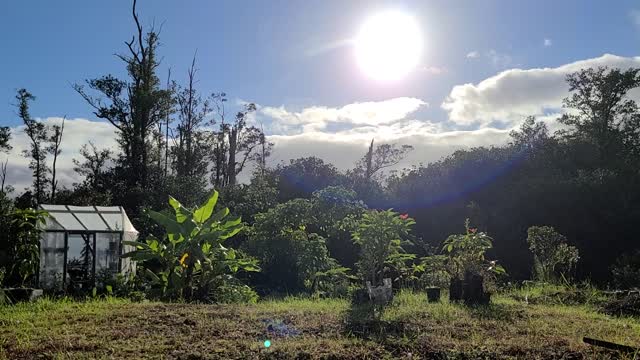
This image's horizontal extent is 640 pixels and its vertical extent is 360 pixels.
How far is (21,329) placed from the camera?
5.29 metres

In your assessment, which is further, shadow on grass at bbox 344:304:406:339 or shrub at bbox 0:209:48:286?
shrub at bbox 0:209:48:286

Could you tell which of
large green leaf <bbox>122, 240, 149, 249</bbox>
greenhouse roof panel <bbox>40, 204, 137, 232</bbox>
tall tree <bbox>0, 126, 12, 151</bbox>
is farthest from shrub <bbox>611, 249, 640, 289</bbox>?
tall tree <bbox>0, 126, 12, 151</bbox>

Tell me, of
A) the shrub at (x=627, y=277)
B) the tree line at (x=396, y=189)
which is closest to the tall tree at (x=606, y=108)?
the tree line at (x=396, y=189)

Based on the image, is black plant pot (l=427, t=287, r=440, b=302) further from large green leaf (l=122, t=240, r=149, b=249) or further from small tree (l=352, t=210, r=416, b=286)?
large green leaf (l=122, t=240, r=149, b=249)

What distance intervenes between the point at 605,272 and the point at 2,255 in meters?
14.2

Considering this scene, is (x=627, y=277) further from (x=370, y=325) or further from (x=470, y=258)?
(x=370, y=325)

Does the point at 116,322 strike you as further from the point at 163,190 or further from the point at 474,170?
the point at 474,170

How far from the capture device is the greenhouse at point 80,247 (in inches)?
377

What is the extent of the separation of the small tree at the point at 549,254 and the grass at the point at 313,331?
3.46 metres

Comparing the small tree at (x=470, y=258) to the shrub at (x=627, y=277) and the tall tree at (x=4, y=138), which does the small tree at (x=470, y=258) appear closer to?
the shrub at (x=627, y=277)

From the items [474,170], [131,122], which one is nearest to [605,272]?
[474,170]

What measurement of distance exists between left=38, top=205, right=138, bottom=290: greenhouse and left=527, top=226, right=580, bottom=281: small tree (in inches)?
299

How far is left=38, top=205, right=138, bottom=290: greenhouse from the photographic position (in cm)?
959

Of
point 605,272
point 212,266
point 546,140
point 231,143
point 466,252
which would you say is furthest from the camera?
point 231,143
